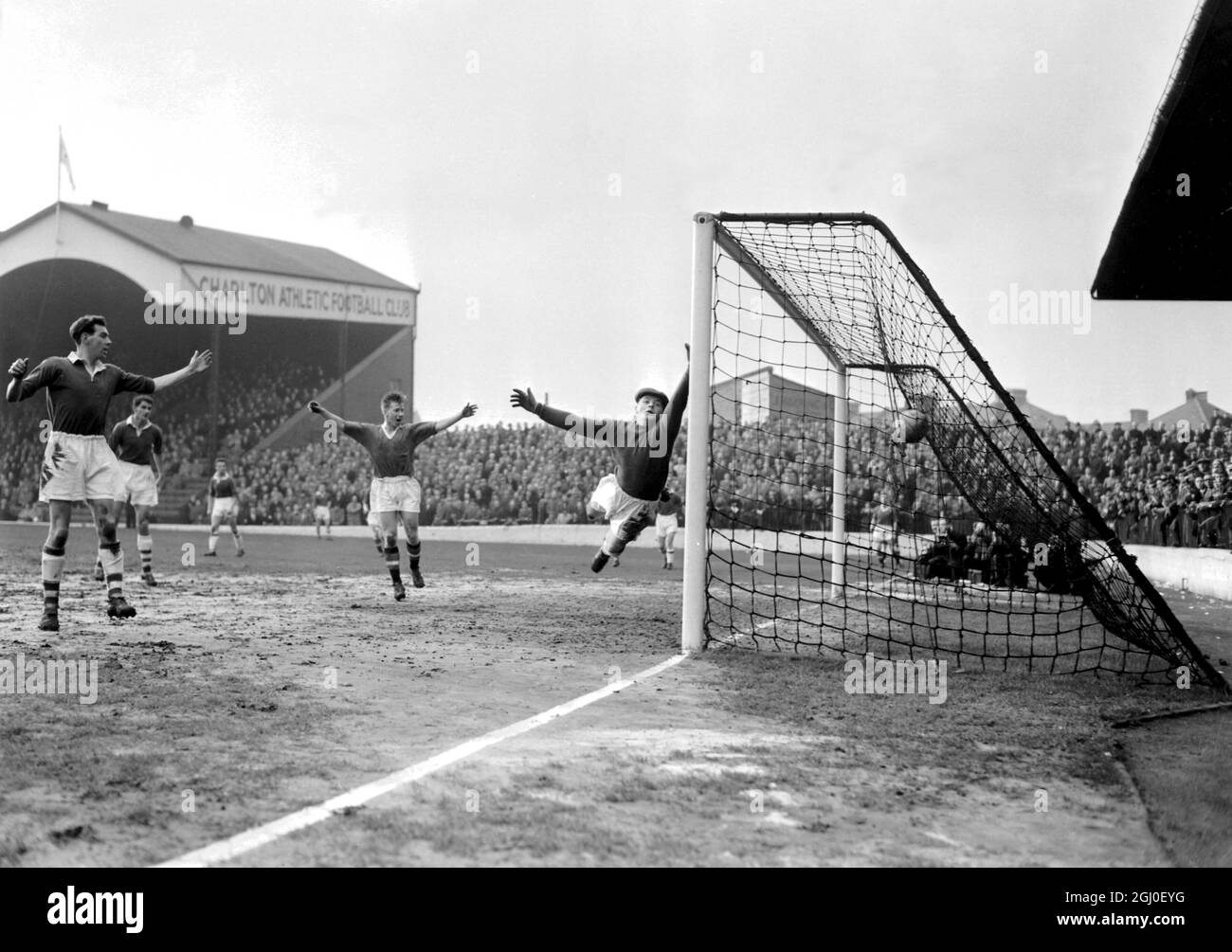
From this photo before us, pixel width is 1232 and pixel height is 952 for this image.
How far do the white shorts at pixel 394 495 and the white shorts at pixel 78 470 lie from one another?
3000mm

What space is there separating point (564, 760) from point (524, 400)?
16.5ft

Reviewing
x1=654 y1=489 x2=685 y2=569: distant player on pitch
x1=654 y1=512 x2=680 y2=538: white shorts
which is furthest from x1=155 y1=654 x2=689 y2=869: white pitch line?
x1=654 y1=512 x2=680 y2=538: white shorts

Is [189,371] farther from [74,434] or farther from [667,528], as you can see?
[667,528]

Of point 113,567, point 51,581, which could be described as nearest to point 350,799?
point 51,581

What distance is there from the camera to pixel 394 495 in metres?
10.8

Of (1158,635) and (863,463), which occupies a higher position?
(863,463)

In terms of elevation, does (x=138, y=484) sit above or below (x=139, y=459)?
below

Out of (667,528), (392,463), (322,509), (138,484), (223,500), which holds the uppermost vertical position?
(392,463)

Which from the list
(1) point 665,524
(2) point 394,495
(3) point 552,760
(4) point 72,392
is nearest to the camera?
(3) point 552,760

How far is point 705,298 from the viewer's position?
7.48 m
